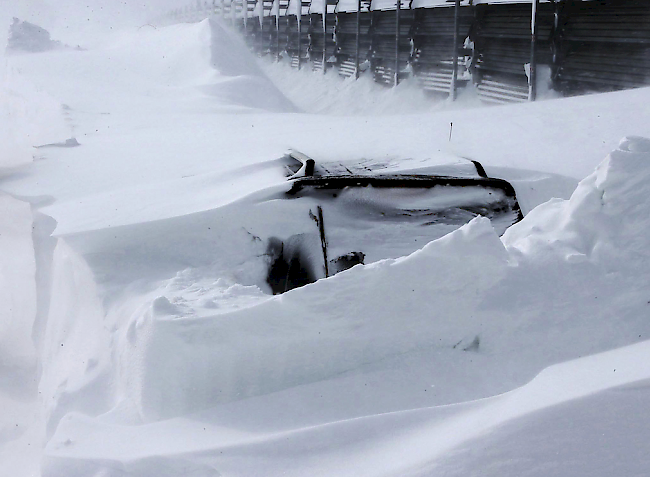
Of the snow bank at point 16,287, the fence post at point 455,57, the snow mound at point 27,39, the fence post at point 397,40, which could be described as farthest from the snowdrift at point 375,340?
the snow mound at point 27,39

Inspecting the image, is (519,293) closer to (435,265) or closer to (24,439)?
(435,265)

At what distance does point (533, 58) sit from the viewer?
9578 mm

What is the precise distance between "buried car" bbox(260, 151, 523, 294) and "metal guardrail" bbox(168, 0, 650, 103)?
5.84m

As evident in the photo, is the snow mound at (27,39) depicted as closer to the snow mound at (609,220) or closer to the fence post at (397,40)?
the fence post at (397,40)

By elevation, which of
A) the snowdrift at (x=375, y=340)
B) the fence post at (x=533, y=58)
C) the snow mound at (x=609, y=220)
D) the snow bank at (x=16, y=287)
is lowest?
the snow bank at (x=16, y=287)

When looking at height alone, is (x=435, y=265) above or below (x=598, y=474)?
above

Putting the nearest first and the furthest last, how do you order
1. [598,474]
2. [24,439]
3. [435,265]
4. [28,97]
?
1. [598,474]
2. [435,265]
3. [24,439]
4. [28,97]

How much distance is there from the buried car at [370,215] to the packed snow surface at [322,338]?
0.09 metres

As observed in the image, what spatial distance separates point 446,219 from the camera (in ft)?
11.6

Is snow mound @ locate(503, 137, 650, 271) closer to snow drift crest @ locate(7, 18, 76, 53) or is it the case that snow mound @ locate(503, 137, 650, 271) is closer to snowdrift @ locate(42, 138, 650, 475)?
snowdrift @ locate(42, 138, 650, 475)

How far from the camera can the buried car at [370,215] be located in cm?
333

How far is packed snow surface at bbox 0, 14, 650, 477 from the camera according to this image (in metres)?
1.81

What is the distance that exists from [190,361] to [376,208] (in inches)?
63.4

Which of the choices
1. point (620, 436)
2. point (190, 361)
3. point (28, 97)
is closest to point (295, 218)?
point (190, 361)
